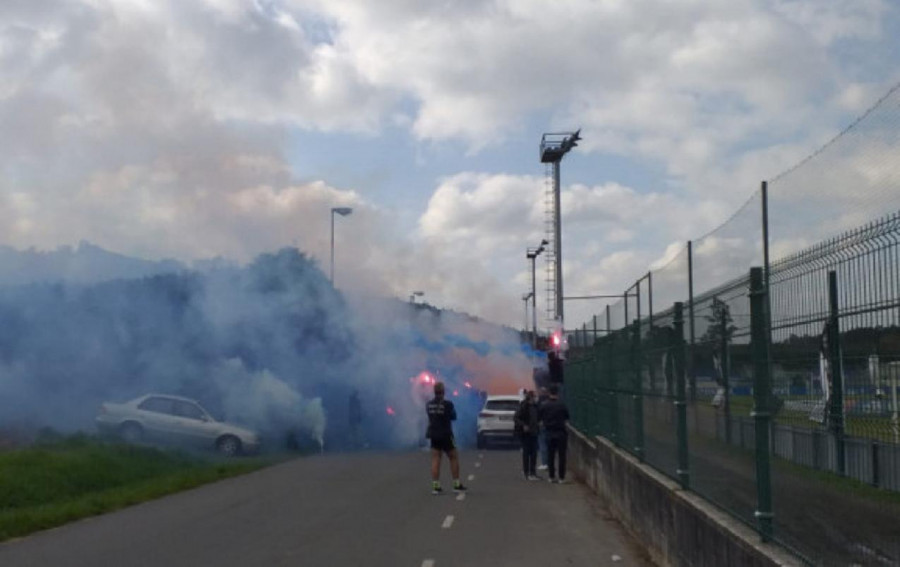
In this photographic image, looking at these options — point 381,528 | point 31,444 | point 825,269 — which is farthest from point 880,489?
point 31,444

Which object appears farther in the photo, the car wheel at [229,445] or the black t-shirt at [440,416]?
the car wheel at [229,445]

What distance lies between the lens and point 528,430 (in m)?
23.2

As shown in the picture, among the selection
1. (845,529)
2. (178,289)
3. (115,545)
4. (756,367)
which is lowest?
(115,545)

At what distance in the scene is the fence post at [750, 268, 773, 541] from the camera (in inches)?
294

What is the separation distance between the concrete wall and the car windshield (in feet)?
49.1

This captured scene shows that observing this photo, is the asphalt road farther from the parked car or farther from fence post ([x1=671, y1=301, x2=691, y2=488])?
the parked car

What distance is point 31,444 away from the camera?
26.7 meters

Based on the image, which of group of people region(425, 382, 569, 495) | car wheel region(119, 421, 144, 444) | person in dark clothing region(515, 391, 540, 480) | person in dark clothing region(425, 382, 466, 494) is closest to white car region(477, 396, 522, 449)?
group of people region(425, 382, 569, 495)

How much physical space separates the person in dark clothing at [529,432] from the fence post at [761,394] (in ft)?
50.5

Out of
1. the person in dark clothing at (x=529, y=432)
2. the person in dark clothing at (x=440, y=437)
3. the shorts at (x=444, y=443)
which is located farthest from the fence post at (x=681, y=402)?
the person in dark clothing at (x=529, y=432)

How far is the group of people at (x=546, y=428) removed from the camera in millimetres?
22531

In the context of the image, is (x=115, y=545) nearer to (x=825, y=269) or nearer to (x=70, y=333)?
(x=825, y=269)

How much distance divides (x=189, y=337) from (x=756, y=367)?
29.6 metres

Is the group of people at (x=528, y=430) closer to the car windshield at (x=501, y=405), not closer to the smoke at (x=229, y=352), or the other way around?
the car windshield at (x=501, y=405)
